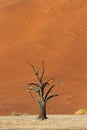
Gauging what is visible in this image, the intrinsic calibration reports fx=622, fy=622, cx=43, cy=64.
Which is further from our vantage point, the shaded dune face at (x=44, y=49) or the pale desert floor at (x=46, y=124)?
the shaded dune face at (x=44, y=49)

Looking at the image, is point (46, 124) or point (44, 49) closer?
point (46, 124)

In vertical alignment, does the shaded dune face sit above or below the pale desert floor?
below

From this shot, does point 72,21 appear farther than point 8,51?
Yes

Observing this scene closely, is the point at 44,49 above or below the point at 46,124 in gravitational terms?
below

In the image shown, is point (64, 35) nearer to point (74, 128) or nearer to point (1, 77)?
point (1, 77)

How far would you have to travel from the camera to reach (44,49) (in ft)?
192

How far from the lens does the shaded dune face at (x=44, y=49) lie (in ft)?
149

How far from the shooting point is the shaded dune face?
45.5m

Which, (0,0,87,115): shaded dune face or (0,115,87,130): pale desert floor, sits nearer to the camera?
(0,115,87,130): pale desert floor

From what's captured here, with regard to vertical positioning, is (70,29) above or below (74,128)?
below

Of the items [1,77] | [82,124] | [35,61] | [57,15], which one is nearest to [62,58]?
[35,61]

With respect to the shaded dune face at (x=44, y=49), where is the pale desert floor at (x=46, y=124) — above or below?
above

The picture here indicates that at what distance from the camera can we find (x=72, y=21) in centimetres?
6494

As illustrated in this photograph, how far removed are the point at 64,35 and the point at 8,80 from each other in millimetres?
13083
